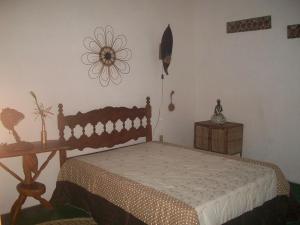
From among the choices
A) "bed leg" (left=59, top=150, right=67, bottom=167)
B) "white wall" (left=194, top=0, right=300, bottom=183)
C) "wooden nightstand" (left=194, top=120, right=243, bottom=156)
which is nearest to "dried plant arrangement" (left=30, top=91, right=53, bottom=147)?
"bed leg" (left=59, top=150, right=67, bottom=167)

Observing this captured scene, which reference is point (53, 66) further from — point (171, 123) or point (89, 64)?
point (171, 123)

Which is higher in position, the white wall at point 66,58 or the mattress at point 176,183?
the white wall at point 66,58

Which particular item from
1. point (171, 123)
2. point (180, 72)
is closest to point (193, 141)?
point (171, 123)

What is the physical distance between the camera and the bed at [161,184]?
2576mm

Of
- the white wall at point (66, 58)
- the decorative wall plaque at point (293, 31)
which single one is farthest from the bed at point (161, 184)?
the decorative wall plaque at point (293, 31)

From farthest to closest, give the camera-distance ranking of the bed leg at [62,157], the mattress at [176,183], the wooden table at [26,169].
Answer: the bed leg at [62,157], the wooden table at [26,169], the mattress at [176,183]

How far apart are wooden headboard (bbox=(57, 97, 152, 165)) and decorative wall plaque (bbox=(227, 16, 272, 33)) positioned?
6.18ft

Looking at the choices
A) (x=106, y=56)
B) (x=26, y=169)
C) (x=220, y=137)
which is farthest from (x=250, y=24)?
(x=26, y=169)

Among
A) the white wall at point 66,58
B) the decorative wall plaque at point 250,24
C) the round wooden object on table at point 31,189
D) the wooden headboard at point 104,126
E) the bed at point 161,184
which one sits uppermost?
the decorative wall plaque at point 250,24

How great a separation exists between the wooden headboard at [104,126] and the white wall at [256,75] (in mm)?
1467

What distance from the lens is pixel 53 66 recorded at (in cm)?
391

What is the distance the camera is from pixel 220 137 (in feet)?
15.9

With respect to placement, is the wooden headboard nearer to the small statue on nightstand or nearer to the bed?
the bed

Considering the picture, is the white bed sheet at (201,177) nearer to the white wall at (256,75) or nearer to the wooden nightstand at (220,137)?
the wooden nightstand at (220,137)
